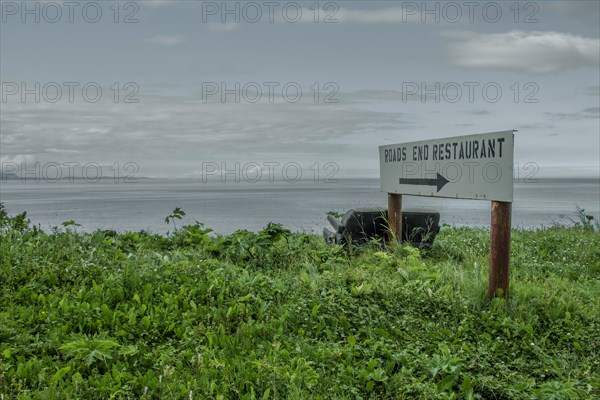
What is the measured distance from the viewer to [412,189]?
10938 mm

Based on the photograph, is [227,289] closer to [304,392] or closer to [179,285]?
[179,285]

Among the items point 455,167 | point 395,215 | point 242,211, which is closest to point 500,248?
point 455,167

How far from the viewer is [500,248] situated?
8203mm

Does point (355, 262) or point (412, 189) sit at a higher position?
point (412, 189)

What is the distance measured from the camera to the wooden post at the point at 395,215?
12.0 m

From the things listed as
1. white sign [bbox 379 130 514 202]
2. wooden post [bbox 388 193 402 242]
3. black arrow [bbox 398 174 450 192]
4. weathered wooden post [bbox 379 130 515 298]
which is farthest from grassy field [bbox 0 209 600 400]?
wooden post [bbox 388 193 402 242]

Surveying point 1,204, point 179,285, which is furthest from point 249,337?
point 1,204

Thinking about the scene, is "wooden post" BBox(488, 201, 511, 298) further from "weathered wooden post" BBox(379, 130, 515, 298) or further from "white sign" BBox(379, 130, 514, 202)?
"white sign" BBox(379, 130, 514, 202)

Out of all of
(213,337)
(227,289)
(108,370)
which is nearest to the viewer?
(108,370)

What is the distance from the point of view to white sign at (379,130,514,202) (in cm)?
812

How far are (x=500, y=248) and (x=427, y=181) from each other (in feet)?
7.72

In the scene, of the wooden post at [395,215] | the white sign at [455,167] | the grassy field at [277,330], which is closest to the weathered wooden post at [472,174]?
the white sign at [455,167]

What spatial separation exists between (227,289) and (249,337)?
48.1 inches

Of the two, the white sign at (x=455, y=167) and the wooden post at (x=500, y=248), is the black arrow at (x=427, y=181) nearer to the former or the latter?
the white sign at (x=455, y=167)
